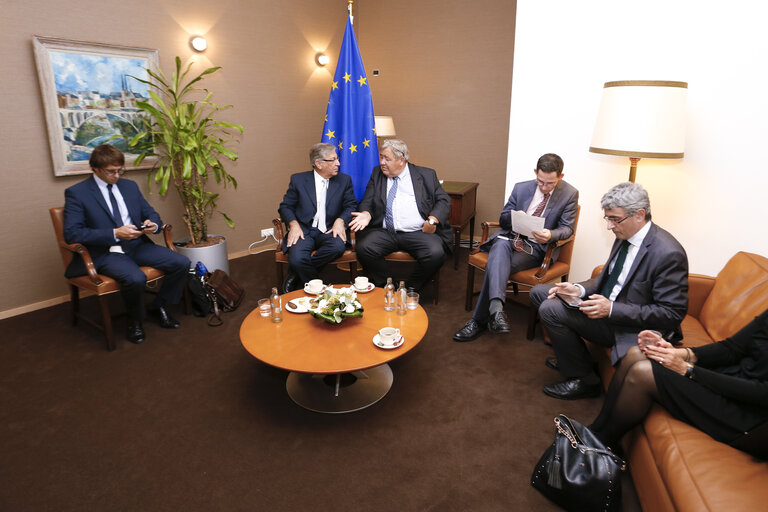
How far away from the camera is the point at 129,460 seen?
91.4 inches

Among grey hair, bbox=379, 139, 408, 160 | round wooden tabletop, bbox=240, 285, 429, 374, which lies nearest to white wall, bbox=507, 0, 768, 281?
grey hair, bbox=379, 139, 408, 160

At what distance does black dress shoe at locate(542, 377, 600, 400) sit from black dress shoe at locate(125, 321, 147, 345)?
3.05 m

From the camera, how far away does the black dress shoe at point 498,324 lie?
329 centimetres

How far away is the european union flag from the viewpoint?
4.81 meters

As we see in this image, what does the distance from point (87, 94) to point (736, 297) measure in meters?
5.12

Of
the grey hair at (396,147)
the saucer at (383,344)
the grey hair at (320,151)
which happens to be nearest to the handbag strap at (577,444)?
the saucer at (383,344)

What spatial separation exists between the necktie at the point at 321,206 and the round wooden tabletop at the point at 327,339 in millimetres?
1362

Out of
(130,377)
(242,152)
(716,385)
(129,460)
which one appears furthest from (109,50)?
(716,385)

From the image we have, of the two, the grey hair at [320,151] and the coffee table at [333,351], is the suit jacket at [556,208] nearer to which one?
the coffee table at [333,351]

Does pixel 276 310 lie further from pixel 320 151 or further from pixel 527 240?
pixel 527 240

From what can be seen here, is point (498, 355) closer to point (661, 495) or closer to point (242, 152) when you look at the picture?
point (661, 495)

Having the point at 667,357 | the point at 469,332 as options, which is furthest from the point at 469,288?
the point at 667,357

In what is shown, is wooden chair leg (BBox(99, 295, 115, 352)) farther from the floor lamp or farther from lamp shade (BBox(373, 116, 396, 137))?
the floor lamp

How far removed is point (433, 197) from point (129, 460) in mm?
3128
